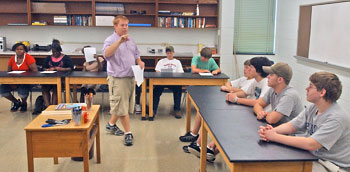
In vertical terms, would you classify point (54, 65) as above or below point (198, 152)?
above

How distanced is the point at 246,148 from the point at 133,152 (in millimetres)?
2063

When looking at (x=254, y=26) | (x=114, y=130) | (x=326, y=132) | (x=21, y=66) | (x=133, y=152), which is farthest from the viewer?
(x=254, y=26)

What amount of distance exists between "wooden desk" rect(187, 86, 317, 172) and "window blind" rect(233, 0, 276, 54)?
4853 mm

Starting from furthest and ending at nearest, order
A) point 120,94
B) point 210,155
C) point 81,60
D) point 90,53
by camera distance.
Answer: point 81,60
point 90,53
point 120,94
point 210,155

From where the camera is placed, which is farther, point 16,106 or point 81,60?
point 81,60

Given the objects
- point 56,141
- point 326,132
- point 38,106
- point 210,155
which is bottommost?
point 210,155

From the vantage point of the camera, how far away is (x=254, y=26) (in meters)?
7.57

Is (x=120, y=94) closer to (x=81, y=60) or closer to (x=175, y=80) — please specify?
(x=175, y=80)

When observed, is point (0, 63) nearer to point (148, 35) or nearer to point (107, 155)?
point (148, 35)

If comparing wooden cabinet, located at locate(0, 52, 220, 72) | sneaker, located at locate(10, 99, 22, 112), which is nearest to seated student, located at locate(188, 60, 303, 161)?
sneaker, located at locate(10, 99, 22, 112)

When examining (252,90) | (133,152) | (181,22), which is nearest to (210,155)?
(252,90)

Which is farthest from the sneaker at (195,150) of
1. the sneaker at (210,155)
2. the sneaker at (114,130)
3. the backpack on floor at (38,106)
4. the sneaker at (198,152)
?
the backpack on floor at (38,106)

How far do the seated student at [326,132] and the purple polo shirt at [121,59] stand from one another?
2130 millimetres

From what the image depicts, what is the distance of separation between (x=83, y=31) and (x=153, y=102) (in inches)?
122
